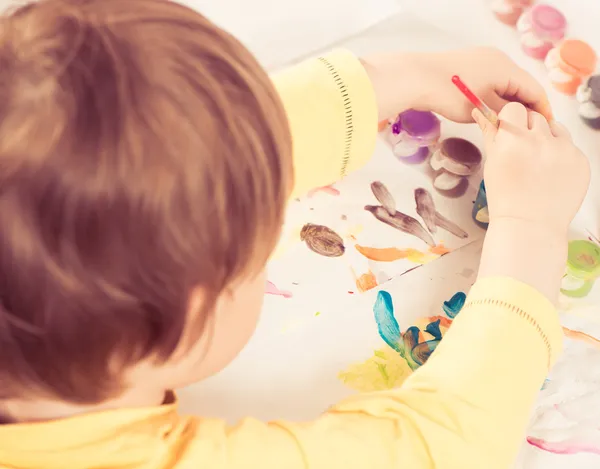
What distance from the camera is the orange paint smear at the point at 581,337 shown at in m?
0.58

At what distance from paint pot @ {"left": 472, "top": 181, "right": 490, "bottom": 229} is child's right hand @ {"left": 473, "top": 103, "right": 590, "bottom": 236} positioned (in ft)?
0.08

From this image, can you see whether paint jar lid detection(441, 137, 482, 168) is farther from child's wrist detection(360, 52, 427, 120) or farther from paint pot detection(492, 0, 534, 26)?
paint pot detection(492, 0, 534, 26)

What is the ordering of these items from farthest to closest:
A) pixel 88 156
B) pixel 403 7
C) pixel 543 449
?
pixel 403 7
pixel 543 449
pixel 88 156

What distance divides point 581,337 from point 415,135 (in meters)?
0.25

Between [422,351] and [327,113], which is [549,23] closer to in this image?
[327,113]

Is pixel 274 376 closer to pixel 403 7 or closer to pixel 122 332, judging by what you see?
pixel 122 332

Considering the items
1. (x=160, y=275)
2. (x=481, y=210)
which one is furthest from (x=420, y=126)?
(x=160, y=275)

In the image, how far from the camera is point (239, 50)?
1.11ft

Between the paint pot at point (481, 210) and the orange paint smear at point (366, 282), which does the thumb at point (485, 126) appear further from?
the orange paint smear at point (366, 282)

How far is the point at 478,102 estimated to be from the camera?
2.11 ft

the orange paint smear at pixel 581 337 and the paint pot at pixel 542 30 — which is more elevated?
the paint pot at pixel 542 30

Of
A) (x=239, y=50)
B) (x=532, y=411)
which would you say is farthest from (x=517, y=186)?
(x=239, y=50)

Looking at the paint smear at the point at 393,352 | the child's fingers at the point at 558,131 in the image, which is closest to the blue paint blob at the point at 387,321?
the paint smear at the point at 393,352

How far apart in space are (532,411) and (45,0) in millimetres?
453
